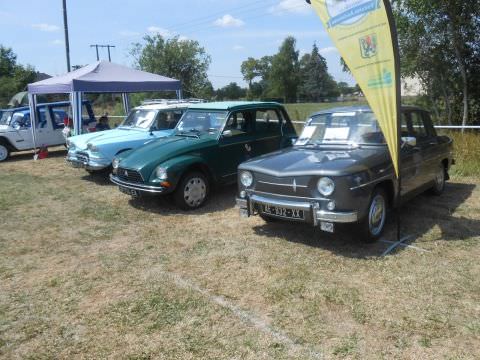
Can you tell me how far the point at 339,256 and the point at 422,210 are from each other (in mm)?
2289

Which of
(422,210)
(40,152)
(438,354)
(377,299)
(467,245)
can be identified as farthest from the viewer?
(40,152)

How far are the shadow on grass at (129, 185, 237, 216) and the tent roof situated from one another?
584 cm

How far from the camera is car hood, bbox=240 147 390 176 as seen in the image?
15.4 ft

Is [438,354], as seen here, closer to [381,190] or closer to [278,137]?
[381,190]

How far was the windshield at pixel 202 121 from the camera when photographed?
752 cm

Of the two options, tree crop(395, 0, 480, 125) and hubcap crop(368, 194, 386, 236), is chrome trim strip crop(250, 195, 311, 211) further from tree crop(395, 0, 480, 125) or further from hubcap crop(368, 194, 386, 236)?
tree crop(395, 0, 480, 125)

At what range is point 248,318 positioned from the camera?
3598 millimetres

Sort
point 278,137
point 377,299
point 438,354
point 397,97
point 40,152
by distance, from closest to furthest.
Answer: point 438,354
point 377,299
point 397,97
point 278,137
point 40,152

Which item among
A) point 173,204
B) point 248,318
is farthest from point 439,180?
point 248,318

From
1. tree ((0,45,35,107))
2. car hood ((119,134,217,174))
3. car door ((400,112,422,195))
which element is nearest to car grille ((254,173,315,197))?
car door ((400,112,422,195))

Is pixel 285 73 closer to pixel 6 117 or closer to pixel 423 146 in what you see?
pixel 6 117

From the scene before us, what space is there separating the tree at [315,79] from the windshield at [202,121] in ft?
299

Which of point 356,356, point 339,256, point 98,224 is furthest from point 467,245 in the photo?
point 98,224

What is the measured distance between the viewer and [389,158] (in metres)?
5.26
